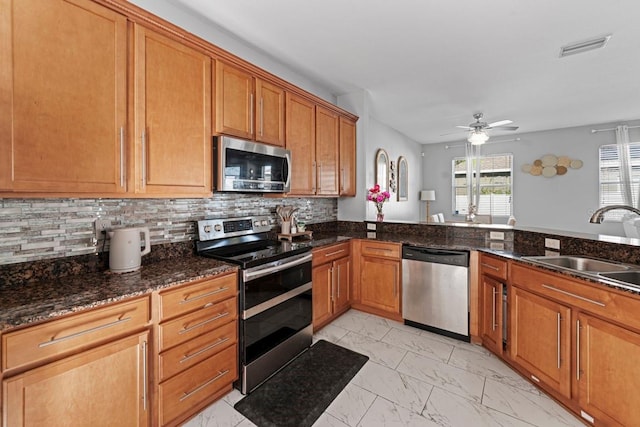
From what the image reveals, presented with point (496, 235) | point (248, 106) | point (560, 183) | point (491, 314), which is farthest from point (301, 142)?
point (560, 183)

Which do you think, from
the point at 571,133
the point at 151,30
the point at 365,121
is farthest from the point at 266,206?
the point at 571,133

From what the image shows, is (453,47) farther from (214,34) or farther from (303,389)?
(303,389)

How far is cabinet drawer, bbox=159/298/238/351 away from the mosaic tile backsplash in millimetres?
652

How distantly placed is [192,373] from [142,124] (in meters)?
1.49

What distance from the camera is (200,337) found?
65.2 inches

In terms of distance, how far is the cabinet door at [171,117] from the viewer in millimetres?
1614

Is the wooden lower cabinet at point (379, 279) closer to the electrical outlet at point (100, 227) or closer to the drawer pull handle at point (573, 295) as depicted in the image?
the drawer pull handle at point (573, 295)

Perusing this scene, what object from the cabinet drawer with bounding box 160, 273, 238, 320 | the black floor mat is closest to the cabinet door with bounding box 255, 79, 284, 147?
the cabinet drawer with bounding box 160, 273, 238, 320

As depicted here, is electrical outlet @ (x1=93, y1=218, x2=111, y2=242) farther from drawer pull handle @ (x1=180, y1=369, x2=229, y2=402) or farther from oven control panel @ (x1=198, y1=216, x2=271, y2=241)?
drawer pull handle @ (x1=180, y1=369, x2=229, y2=402)

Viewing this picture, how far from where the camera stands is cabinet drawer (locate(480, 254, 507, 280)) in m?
2.23

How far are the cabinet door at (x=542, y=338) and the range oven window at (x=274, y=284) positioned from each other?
1.66 metres

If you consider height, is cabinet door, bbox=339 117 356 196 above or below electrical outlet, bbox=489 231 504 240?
above

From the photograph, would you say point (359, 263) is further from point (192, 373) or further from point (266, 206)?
point (192, 373)

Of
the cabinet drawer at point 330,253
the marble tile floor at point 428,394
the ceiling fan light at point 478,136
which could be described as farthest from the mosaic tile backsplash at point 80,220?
the ceiling fan light at point 478,136
